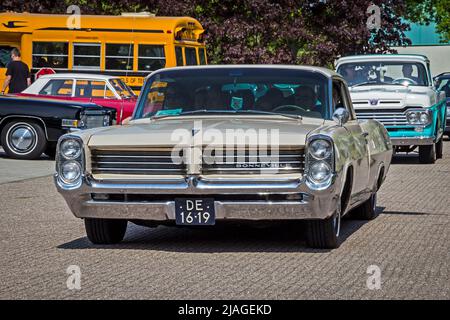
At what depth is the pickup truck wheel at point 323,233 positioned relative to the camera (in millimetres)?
8930

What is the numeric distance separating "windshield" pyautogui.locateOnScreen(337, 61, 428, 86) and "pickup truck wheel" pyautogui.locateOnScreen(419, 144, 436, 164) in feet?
3.81

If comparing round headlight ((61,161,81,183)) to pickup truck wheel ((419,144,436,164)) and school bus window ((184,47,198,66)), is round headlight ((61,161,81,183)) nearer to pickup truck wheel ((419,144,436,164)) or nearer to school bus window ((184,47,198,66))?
pickup truck wheel ((419,144,436,164))

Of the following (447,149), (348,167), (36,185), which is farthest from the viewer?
(447,149)

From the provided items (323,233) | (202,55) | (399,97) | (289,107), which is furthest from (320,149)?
(202,55)

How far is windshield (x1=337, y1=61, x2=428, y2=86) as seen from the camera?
20.2 meters

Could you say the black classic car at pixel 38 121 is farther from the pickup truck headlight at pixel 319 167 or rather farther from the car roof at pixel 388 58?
the pickup truck headlight at pixel 319 167

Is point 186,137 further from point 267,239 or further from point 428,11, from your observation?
point 428,11

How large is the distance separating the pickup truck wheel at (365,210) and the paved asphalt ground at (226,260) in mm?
134

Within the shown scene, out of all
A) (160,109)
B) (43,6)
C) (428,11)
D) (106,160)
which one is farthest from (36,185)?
(428,11)

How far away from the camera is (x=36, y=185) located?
15719 millimetres

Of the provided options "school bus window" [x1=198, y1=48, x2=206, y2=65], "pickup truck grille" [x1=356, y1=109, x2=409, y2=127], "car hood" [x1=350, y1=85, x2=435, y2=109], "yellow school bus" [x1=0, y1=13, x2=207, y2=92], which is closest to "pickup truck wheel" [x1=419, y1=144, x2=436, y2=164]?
→ "pickup truck grille" [x1=356, y1=109, x2=409, y2=127]
